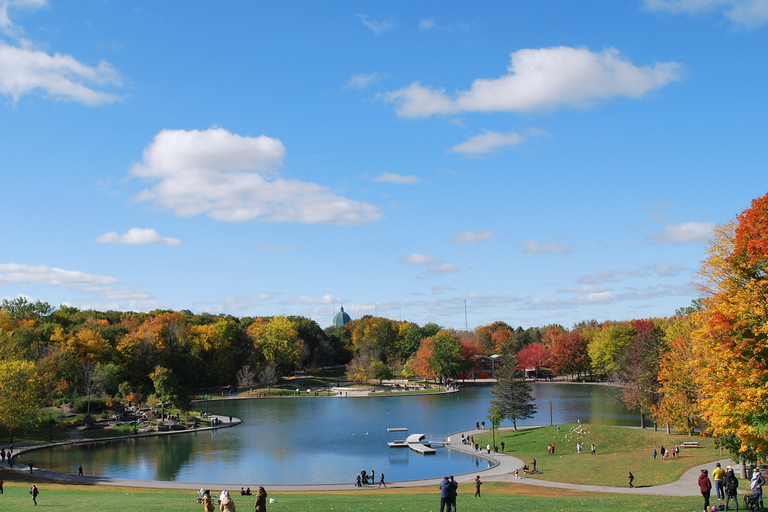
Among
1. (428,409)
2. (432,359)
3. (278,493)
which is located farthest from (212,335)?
(278,493)

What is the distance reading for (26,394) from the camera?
158 ft

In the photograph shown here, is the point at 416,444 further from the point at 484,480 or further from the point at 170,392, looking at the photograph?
the point at 170,392

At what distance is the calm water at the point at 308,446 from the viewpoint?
143 feet

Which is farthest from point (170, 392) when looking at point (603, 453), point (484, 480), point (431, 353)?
point (431, 353)

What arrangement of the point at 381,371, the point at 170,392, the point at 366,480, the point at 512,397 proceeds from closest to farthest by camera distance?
the point at 366,480, the point at 512,397, the point at 170,392, the point at 381,371

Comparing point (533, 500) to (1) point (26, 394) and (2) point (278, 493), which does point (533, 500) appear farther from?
(1) point (26, 394)

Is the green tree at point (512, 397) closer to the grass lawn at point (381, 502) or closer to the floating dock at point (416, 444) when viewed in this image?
the floating dock at point (416, 444)

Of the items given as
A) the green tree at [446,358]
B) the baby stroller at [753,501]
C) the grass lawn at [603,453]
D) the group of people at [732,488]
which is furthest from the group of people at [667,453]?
the green tree at [446,358]

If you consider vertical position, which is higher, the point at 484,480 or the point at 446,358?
the point at 446,358

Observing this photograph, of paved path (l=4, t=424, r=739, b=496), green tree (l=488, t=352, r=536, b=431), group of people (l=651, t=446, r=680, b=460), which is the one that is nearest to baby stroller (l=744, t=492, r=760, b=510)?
paved path (l=4, t=424, r=739, b=496)

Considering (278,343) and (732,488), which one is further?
(278,343)

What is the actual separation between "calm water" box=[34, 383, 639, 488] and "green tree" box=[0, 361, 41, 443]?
4.19m

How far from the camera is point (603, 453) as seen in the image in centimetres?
4638

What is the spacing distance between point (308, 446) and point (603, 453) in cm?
2588
